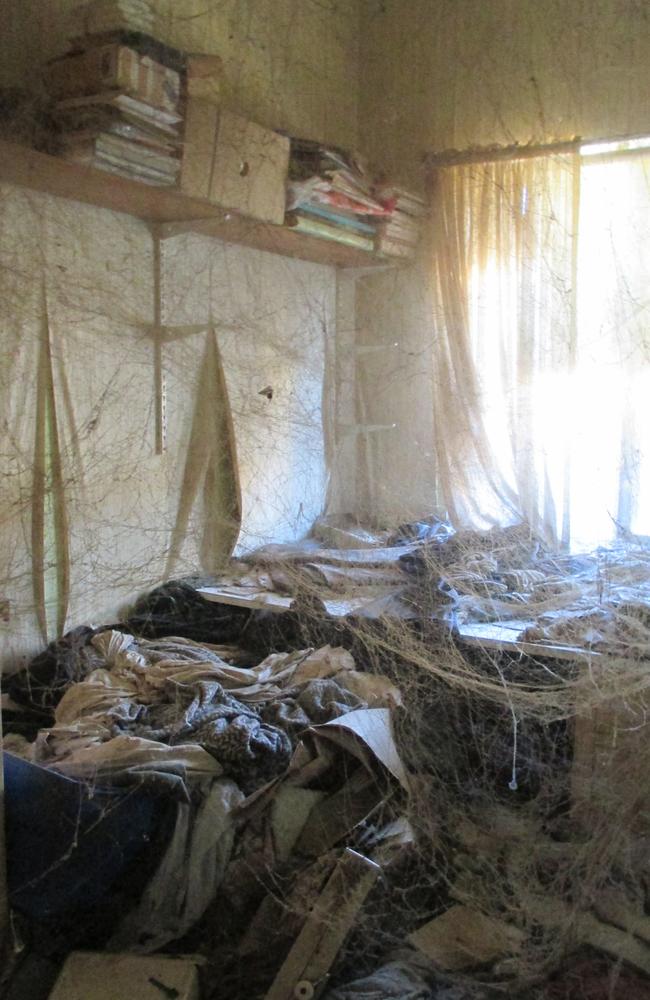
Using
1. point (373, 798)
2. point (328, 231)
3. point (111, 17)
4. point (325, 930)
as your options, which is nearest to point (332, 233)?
point (328, 231)

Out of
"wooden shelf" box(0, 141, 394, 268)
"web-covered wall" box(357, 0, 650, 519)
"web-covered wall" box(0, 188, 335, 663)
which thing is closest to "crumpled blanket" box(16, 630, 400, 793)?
"web-covered wall" box(0, 188, 335, 663)

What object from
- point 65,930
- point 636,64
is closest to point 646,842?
point 65,930

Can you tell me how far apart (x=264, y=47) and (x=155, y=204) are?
102 centimetres

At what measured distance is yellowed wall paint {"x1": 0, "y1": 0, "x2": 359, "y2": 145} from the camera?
89.7 inches

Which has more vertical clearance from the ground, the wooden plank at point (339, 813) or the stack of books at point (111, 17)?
the stack of books at point (111, 17)

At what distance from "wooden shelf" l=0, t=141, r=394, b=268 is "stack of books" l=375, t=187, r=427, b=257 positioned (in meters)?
0.09

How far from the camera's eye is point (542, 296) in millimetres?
3412

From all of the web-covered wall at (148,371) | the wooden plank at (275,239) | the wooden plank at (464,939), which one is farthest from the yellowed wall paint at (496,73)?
the wooden plank at (464,939)

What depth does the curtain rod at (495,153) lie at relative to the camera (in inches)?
131

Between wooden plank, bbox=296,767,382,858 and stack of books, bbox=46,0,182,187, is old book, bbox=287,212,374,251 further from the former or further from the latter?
wooden plank, bbox=296,767,382,858

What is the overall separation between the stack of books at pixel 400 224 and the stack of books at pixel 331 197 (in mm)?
34

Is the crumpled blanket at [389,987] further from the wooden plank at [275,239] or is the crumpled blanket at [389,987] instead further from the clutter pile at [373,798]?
the wooden plank at [275,239]

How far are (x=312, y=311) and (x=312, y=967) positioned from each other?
2396 mm

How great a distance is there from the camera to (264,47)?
3.10 metres
